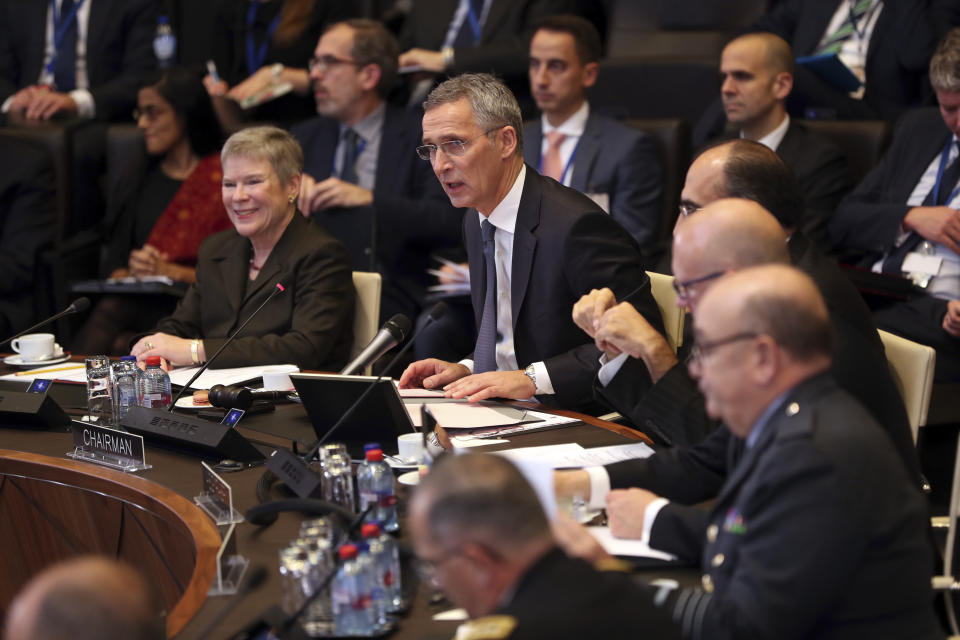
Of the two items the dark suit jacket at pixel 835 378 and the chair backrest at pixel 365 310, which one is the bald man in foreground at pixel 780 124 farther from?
the dark suit jacket at pixel 835 378

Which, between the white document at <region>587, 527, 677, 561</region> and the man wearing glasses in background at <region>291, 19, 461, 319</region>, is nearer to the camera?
the white document at <region>587, 527, 677, 561</region>

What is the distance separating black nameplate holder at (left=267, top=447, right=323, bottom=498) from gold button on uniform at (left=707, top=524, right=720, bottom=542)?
75cm

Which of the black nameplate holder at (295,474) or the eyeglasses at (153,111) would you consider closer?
the black nameplate holder at (295,474)

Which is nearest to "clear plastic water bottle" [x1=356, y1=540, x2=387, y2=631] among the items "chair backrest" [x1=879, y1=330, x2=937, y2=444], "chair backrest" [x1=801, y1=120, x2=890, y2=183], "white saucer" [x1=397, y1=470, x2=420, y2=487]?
"white saucer" [x1=397, y1=470, x2=420, y2=487]

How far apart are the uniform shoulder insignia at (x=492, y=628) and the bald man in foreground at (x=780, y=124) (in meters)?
3.33

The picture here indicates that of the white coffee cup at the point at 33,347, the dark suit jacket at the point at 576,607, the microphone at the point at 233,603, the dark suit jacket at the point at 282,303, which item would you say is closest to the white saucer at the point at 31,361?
the white coffee cup at the point at 33,347

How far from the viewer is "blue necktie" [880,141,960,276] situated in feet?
12.5

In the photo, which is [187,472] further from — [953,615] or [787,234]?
[953,615]

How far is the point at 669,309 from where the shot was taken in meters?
2.97

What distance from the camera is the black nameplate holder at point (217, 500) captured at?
2.00 meters

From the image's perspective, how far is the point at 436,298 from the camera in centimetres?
421

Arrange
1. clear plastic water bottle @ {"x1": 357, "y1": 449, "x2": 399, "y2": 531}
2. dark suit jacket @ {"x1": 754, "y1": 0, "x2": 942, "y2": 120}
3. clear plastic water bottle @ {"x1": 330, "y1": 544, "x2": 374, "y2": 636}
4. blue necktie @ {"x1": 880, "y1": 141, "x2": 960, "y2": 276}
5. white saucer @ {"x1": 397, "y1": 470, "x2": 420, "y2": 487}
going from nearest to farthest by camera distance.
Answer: clear plastic water bottle @ {"x1": 330, "y1": 544, "x2": 374, "y2": 636}
clear plastic water bottle @ {"x1": 357, "y1": 449, "x2": 399, "y2": 531}
white saucer @ {"x1": 397, "y1": 470, "x2": 420, "y2": 487}
blue necktie @ {"x1": 880, "y1": 141, "x2": 960, "y2": 276}
dark suit jacket @ {"x1": 754, "y1": 0, "x2": 942, "y2": 120}

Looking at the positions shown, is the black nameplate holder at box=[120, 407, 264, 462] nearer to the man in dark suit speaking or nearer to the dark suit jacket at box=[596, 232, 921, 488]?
the man in dark suit speaking

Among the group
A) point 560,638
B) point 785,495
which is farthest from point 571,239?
point 560,638
